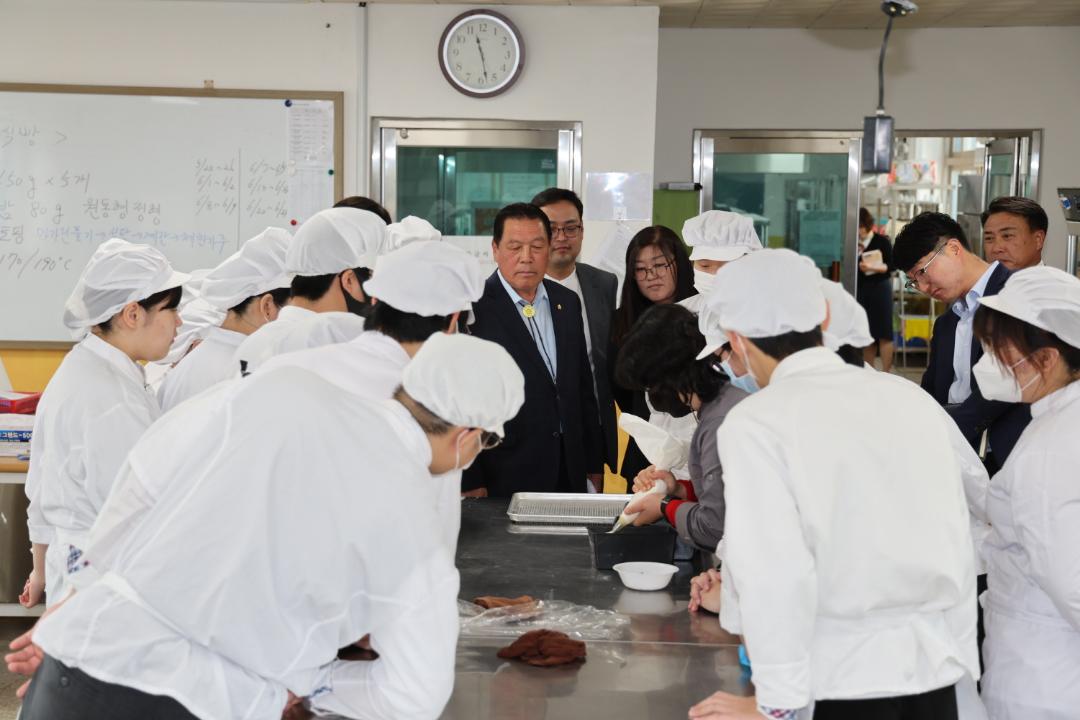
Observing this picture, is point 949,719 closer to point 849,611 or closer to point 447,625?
point 849,611

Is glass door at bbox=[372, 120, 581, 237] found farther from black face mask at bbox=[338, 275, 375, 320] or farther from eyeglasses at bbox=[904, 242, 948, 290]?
black face mask at bbox=[338, 275, 375, 320]

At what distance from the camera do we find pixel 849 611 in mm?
1553

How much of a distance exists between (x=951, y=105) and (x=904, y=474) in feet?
18.9

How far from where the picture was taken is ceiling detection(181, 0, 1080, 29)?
5.88 metres

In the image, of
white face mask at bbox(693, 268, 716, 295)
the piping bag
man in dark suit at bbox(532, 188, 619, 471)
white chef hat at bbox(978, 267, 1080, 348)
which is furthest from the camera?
man in dark suit at bbox(532, 188, 619, 471)

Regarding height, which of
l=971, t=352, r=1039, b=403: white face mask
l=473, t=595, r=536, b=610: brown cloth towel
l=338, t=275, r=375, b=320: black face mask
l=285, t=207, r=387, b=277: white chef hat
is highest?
l=285, t=207, r=387, b=277: white chef hat

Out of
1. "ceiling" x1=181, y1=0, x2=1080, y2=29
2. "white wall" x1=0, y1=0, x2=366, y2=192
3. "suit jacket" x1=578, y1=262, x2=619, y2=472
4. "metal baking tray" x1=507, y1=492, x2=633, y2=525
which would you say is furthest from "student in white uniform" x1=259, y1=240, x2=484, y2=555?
"ceiling" x1=181, y1=0, x2=1080, y2=29

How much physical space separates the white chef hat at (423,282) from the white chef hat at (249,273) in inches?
42.5

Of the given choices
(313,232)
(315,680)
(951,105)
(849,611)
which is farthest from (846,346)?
(951,105)

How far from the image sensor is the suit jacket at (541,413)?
3.42m

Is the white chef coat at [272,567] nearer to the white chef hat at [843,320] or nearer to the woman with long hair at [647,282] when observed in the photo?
the white chef hat at [843,320]

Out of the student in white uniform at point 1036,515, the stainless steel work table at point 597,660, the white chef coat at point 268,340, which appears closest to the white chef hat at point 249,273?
the white chef coat at point 268,340

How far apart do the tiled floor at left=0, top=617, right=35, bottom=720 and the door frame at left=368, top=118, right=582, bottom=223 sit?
261cm

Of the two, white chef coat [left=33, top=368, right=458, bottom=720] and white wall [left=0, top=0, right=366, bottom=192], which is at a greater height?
white wall [left=0, top=0, right=366, bottom=192]
